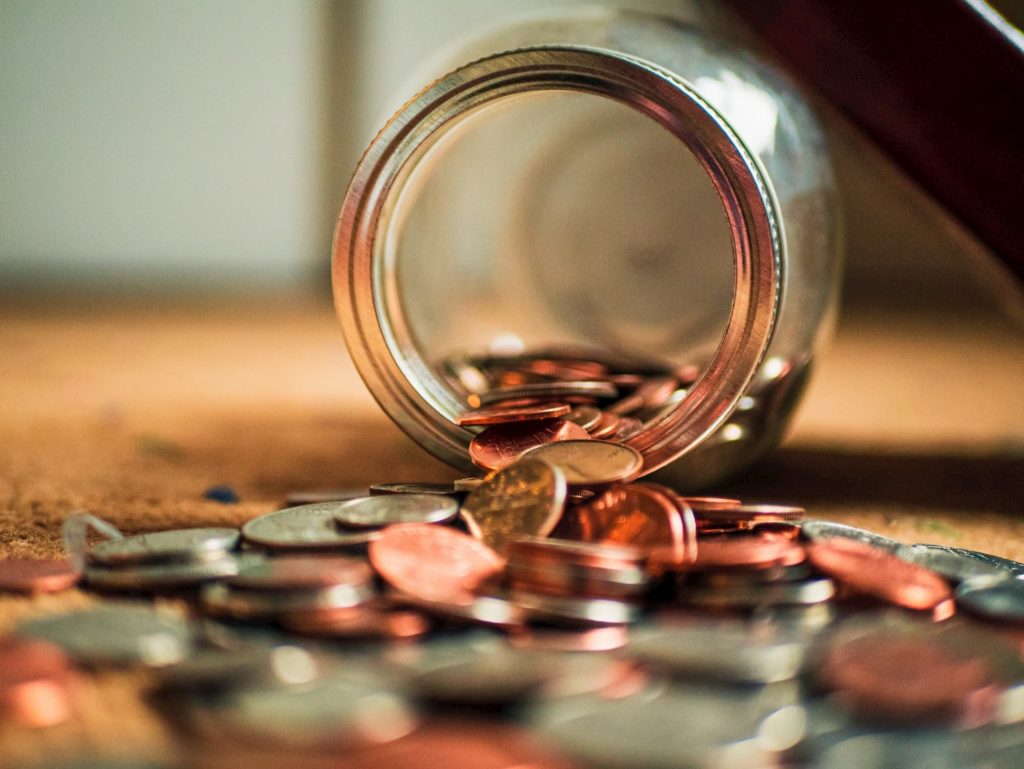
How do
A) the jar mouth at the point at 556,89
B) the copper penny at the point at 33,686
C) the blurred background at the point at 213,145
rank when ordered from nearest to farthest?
the copper penny at the point at 33,686
the jar mouth at the point at 556,89
the blurred background at the point at 213,145

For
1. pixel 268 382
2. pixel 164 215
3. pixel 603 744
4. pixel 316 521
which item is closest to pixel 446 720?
pixel 603 744

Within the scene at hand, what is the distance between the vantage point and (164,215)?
3576 mm

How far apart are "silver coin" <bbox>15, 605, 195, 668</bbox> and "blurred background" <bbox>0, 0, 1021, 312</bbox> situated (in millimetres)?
2881

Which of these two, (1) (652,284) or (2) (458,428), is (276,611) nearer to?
(2) (458,428)

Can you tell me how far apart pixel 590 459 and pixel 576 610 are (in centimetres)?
20

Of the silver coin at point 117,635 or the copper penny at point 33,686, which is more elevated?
the silver coin at point 117,635

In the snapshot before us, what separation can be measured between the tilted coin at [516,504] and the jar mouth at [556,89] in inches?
5.0

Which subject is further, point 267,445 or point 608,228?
point 608,228

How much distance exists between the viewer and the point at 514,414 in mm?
819

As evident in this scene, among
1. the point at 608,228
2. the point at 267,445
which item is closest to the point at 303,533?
the point at 267,445

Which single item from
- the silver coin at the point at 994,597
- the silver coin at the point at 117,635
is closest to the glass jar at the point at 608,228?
the silver coin at the point at 994,597

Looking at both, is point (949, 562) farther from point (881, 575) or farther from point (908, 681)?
point (908, 681)

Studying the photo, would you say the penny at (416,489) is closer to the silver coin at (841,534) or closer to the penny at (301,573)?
the penny at (301,573)

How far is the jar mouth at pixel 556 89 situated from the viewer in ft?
2.65
